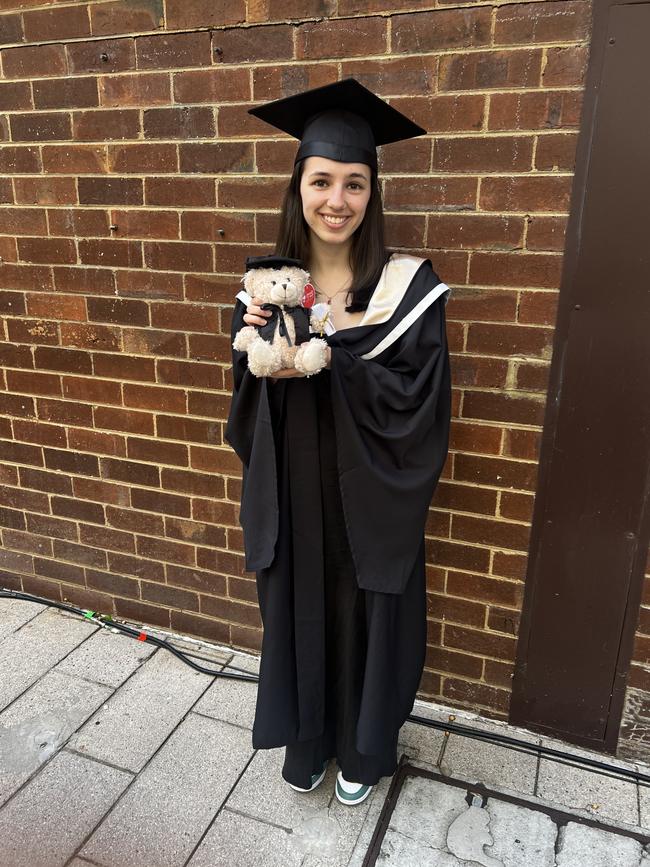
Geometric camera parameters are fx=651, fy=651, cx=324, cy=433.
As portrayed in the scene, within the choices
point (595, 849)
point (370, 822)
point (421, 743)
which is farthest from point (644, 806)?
point (370, 822)

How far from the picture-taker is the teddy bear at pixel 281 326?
70.7 inches

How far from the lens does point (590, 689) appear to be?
8.51 ft

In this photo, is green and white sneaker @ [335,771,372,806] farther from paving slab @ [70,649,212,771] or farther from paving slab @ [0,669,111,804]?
paving slab @ [0,669,111,804]

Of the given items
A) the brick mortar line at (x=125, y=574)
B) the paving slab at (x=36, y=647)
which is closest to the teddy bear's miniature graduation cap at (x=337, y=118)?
the brick mortar line at (x=125, y=574)

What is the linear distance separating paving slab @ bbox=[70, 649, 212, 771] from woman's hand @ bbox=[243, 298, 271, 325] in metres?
1.81

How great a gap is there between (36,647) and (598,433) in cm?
278

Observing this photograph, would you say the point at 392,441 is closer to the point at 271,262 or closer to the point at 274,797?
the point at 271,262

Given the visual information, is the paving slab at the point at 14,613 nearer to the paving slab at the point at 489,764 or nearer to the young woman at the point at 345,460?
the young woman at the point at 345,460

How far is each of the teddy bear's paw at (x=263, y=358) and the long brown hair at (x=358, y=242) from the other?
33 centimetres

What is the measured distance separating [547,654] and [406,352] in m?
1.49

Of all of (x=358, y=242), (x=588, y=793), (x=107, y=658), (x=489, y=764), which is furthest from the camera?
(x=107, y=658)

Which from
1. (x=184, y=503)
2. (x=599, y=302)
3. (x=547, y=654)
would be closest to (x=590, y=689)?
(x=547, y=654)

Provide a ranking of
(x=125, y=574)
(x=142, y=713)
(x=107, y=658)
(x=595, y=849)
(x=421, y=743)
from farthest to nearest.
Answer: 1. (x=125, y=574)
2. (x=107, y=658)
3. (x=142, y=713)
4. (x=421, y=743)
5. (x=595, y=849)

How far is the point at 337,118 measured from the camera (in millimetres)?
1863
